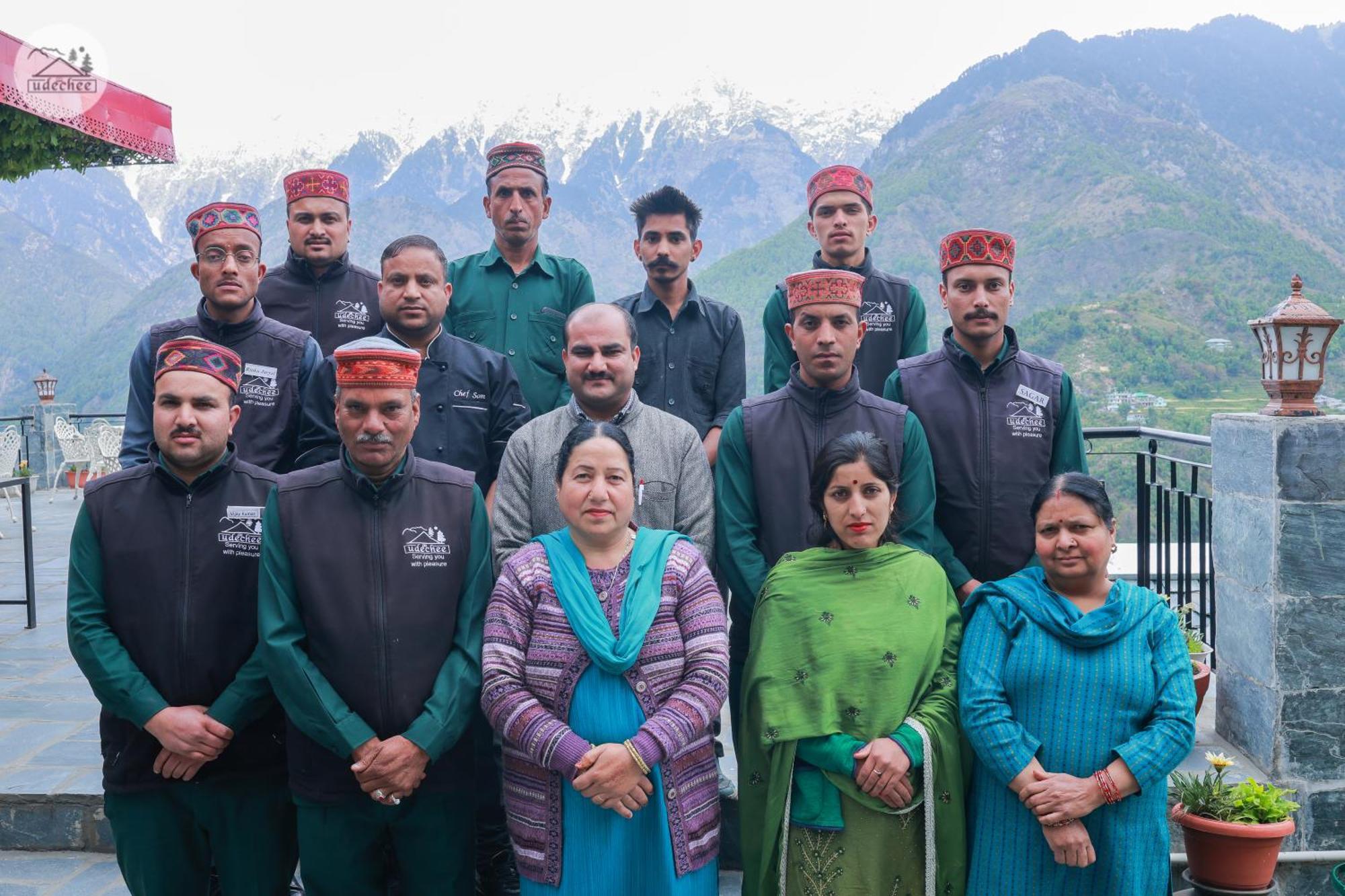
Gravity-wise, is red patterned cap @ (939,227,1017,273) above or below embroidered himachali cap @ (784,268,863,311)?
above

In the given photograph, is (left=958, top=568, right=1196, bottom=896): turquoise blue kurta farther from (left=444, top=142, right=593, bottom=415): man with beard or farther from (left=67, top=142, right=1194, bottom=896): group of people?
(left=444, top=142, right=593, bottom=415): man with beard

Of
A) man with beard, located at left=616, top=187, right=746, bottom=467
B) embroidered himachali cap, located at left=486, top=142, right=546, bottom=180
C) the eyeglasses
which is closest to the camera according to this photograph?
the eyeglasses

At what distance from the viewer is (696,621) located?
237 cm

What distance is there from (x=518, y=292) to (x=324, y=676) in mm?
1776

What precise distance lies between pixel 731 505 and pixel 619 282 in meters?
39.5

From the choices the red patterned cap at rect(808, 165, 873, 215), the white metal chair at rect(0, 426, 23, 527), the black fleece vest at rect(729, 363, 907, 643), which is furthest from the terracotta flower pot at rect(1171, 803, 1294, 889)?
the white metal chair at rect(0, 426, 23, 527)

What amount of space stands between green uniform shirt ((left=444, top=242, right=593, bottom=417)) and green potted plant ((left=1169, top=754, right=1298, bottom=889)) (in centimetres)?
247

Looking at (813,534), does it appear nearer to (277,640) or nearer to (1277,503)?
(277,640)

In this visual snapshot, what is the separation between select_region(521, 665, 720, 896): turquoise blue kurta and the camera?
2270mm

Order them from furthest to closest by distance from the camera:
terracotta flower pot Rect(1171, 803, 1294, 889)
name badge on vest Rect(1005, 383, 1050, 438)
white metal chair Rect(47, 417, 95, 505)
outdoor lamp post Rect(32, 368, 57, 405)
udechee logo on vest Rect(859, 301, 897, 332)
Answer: outdoor lamp post Rect(32, 368, 57, 405) → white metal chair Rect(47, 417, 95, 505) → udechee logo on vest Rect(859, 301, 897, 332) → name badge on vest Rect(1005, 383, 1050, 438) → terracotta flower pot Rect(1171, 803, 1294, 889)

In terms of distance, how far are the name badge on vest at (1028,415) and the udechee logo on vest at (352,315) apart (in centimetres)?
228

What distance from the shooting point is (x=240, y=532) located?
2551mm

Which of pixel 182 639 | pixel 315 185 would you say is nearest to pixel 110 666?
pixel 182 639

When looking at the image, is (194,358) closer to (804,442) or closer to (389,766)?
(389,766)
